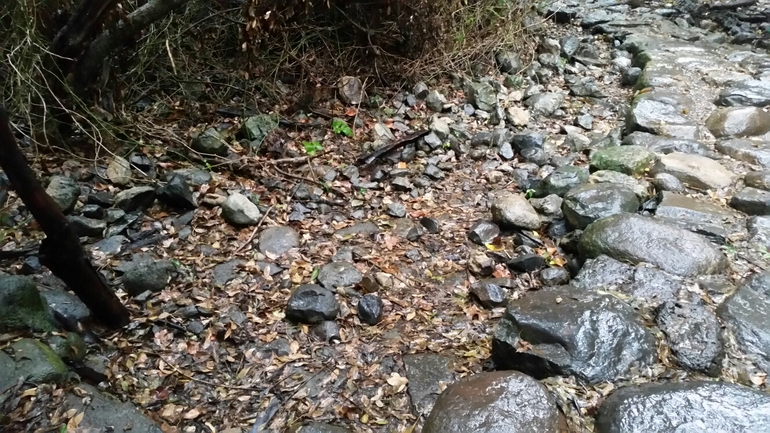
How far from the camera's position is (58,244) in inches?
75.0

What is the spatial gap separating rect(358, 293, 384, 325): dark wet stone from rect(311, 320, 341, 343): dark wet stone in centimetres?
13

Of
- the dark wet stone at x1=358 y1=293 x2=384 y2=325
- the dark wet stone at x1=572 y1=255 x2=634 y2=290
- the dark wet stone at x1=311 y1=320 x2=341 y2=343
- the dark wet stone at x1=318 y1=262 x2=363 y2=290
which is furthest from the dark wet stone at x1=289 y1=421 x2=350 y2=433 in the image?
the dark wet stone at x1=572 y1=255 x2=634 y2=290

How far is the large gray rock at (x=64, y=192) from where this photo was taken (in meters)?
2.73

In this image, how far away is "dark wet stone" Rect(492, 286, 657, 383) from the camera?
2027 mm

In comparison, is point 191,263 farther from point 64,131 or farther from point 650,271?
point 650,271

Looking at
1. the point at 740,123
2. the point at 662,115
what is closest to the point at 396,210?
the point at 662,115

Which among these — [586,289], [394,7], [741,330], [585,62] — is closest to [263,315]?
[586,289]

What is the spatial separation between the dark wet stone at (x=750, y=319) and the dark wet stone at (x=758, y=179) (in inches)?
37.2

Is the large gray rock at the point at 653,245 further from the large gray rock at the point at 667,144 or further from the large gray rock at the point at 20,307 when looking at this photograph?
the large gray rock at the point at 20,307

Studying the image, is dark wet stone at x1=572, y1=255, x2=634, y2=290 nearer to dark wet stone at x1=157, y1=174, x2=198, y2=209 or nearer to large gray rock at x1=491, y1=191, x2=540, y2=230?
large gray rock at x1=491, y1=191, x2=540, y2=230

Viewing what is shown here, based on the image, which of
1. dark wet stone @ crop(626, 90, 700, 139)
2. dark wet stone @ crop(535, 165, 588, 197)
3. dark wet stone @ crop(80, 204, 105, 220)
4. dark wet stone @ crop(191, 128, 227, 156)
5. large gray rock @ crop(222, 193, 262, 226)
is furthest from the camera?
dark wet stone @ crop(626, 90, 700, 139)

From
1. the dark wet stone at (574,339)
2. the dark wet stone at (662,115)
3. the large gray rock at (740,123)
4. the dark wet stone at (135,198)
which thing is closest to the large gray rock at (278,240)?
the dark wet stone at (135,198)

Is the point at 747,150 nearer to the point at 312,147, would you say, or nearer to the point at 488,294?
the point at 488,294

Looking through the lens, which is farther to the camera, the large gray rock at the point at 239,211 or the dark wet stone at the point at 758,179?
the dark wet stone at the point at 758,179
